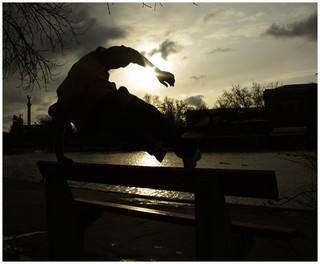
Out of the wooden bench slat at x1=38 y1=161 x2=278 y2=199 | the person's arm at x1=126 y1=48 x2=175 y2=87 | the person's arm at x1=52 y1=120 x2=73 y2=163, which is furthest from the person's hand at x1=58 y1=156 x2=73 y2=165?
the person's arm at x1=126 y1=48 x2=175 y2=87

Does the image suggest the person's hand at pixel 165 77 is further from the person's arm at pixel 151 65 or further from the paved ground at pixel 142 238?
the paved ground at pixel 142 238

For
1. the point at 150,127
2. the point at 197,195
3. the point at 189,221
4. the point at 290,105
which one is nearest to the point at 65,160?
the point at 150,127

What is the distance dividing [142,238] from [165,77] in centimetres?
200

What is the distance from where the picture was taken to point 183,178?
1969 millimetres

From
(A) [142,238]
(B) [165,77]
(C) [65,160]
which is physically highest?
(B) [165,77]

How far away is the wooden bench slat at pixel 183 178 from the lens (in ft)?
5.75

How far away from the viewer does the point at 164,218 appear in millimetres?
2473

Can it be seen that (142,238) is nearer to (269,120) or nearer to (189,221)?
(189,221)

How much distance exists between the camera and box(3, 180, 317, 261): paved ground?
3285mm

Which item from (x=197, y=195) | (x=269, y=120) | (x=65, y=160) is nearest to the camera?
(x=197, y=195)

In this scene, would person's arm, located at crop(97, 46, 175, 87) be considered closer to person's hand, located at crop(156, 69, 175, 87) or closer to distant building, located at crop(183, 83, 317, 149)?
person's hand, located at crop(156, 69, 175, 87)

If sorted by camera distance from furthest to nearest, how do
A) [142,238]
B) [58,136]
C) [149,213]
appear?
[142,238] < [58,136] < [149,213]

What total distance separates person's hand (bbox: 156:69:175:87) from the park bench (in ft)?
2.98

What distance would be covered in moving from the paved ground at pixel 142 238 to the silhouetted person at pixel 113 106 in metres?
1.34
